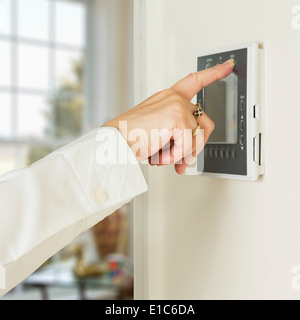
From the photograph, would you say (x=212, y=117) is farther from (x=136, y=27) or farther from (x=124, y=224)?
(x=124, y=224)

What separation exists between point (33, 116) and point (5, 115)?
17cm

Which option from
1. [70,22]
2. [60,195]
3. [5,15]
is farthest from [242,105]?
[70,22]

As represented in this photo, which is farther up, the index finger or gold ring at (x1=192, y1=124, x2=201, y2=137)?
the index finger

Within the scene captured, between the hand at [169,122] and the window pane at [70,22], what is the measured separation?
8.18 feet

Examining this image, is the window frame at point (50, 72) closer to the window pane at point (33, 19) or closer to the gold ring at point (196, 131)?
the window pane at point (33, 19)

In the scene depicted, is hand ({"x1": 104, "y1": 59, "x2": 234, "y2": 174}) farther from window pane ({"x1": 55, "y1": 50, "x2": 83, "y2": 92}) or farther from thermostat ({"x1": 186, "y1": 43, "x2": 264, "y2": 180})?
window pane ({"x1": 55, "y1": 50, "x2": 83, "y2": 92})

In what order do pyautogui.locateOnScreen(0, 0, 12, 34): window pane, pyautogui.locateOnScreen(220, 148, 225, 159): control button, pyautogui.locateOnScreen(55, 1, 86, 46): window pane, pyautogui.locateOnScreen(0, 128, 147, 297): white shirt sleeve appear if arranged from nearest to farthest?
pyautogui.locateOnScreen(0, 128, 147, 297): white shirt sleeve, pyautogui.locateOnScreen(220, 148, 225, 159): control button, pyautogui.locateOnScreen(0, 0, 12, 34): window pane, pyautogui.locateOnScreen(55, 1, 86, 46): window pane

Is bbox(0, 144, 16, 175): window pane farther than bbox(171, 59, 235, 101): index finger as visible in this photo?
Yes

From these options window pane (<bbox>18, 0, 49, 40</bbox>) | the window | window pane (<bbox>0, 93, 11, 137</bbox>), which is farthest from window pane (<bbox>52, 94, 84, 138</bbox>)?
window pane (<bbox>18, 0, 49, 40</bbox>)

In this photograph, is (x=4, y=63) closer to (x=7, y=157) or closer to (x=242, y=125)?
(x=7, y=157)

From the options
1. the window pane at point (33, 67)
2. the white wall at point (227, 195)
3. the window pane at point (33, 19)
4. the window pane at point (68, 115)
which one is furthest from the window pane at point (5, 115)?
the white wall at point (227, 195)

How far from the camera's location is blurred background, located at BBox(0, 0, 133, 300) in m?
2.64

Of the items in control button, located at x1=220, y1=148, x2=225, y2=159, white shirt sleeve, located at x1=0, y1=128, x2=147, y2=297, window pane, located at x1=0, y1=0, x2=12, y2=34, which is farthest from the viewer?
window pane, located at x1=0, y1=0, x2=12, y2=34

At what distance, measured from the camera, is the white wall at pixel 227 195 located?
0.48 metres
